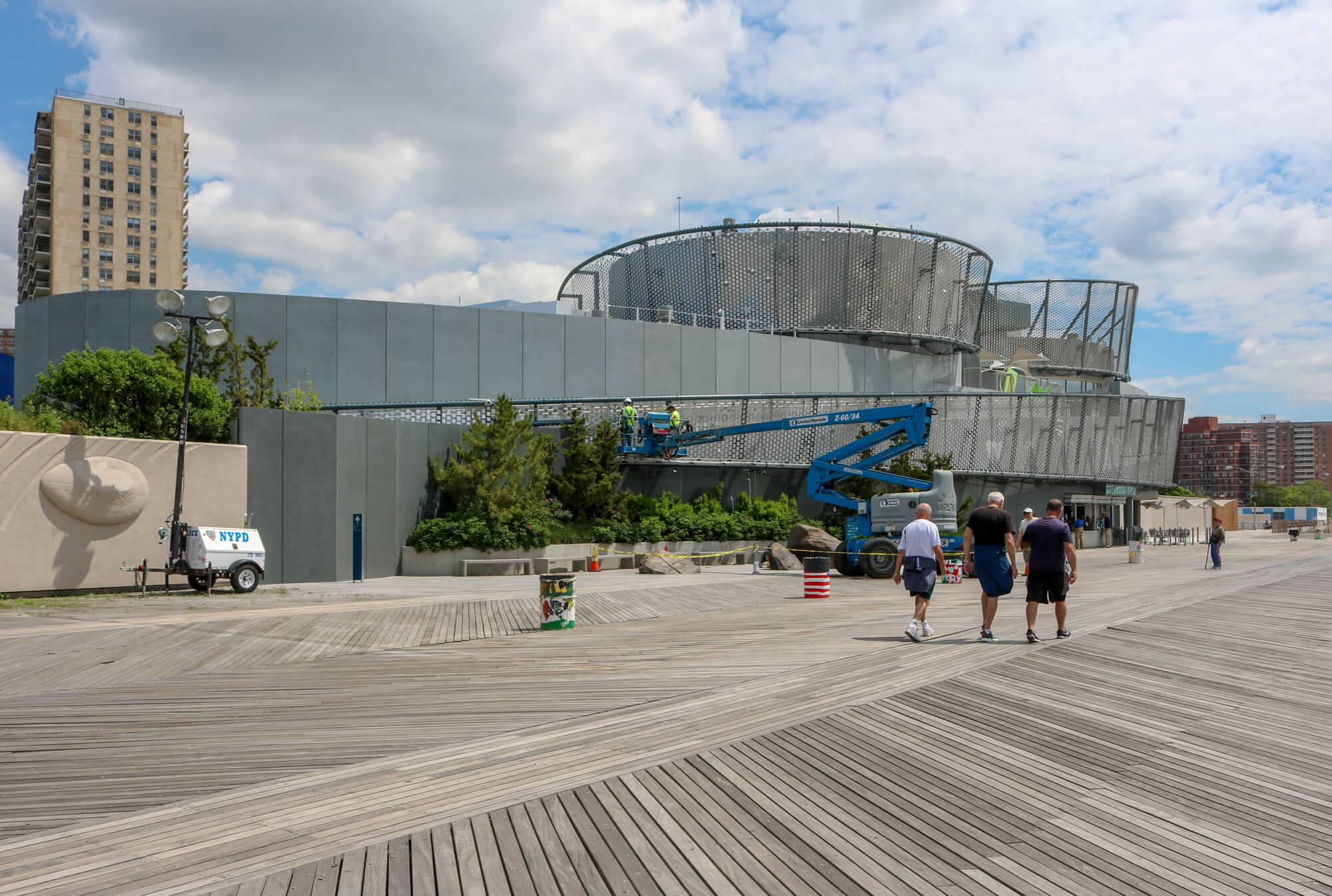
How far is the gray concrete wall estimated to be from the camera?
34.5m

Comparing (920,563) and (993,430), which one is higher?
(993,430)

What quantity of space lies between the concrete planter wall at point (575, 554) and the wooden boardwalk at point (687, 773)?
52.0 ft

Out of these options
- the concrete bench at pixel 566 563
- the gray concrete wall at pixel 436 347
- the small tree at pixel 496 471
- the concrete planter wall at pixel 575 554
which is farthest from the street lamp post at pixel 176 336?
the gray concrete wall at pixel 436 347

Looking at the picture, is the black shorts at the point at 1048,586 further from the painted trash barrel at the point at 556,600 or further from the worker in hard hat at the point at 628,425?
the worker in hard hat at the point at 628,425

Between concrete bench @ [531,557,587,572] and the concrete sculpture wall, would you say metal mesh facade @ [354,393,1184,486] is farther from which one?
the concrete sculpture wall

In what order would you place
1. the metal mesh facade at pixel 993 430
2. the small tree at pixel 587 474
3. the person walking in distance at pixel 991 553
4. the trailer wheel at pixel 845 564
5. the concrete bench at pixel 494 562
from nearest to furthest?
the person walking in distance at pixel 991 553 → the trailer wheel at pixel 845 564 → the concrete bench at pixel 494 562 → the small tree at pixel 587 474 → the metal mesh facade at pixel 993 430

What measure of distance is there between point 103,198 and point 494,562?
10529 cm

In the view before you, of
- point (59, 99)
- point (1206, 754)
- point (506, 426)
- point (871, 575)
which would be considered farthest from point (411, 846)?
point (59, 99)

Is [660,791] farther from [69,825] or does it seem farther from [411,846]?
[69,825]

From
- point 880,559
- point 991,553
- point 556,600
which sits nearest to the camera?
point 991,553

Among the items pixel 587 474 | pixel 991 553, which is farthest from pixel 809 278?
pixel 991 553

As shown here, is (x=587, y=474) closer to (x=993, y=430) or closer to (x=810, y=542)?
(x=810, y=542)

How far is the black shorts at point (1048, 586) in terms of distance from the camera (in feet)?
37.4

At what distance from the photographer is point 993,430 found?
1748 inches
